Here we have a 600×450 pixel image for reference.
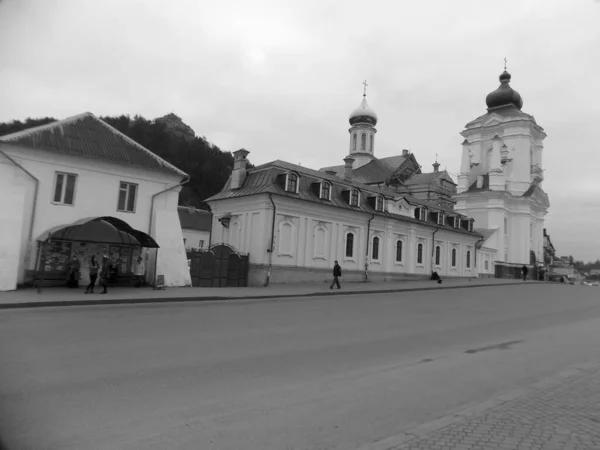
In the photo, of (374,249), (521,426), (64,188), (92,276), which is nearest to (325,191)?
(374,249)

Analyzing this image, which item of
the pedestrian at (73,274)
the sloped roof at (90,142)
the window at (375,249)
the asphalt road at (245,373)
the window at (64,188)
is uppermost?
the sloped roof at (90,142)

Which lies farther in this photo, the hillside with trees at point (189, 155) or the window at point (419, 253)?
the hillside with trees at point (189, 155)

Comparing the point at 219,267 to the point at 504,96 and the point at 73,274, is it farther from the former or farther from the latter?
the point at 504,96

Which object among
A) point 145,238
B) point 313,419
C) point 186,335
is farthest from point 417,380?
point 145,238

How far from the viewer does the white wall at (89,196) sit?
1920 centimetres

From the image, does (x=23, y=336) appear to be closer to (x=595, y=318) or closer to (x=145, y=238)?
(x=145, y=238)

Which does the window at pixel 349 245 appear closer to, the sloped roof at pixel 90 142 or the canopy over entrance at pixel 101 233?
the sloped roof at pixel 90 142

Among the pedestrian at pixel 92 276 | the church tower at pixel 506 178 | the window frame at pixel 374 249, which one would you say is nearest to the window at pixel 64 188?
the pedestrian at pixel 92 276

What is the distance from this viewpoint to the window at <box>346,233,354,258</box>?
32.9 m

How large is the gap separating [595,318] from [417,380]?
13.8 metres

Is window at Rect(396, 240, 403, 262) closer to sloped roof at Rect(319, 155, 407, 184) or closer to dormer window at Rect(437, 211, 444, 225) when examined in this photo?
dormer window at Rect(437, 211, 444, 225)

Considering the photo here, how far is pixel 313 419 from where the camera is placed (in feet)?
17.8

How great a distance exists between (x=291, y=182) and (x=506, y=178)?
44331mm

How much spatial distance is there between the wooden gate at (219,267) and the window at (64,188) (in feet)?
23.7
